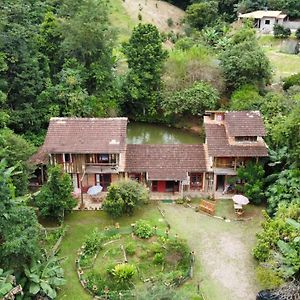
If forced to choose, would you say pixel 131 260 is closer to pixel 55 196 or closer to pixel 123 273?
pixel 123 273

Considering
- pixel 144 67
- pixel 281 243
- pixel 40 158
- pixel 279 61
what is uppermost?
pixel 144 67

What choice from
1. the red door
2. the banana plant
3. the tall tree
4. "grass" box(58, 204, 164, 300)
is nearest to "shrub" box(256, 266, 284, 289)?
"grass" box(58, 204, 164, 300)

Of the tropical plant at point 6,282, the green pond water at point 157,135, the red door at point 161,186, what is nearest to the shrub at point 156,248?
the red door at point 161,186

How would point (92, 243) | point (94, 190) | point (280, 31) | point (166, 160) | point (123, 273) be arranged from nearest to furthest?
point (123, 273)
point (92, 243)
point (94, 190)
point (166, 160)
point (280, 31)

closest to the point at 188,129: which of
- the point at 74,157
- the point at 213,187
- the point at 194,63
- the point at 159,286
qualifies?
the point at 194,63

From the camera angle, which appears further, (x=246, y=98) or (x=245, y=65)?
(x=245, y=65)

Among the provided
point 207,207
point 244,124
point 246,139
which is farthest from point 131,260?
point 244,124

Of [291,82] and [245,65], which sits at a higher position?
[245,65]
